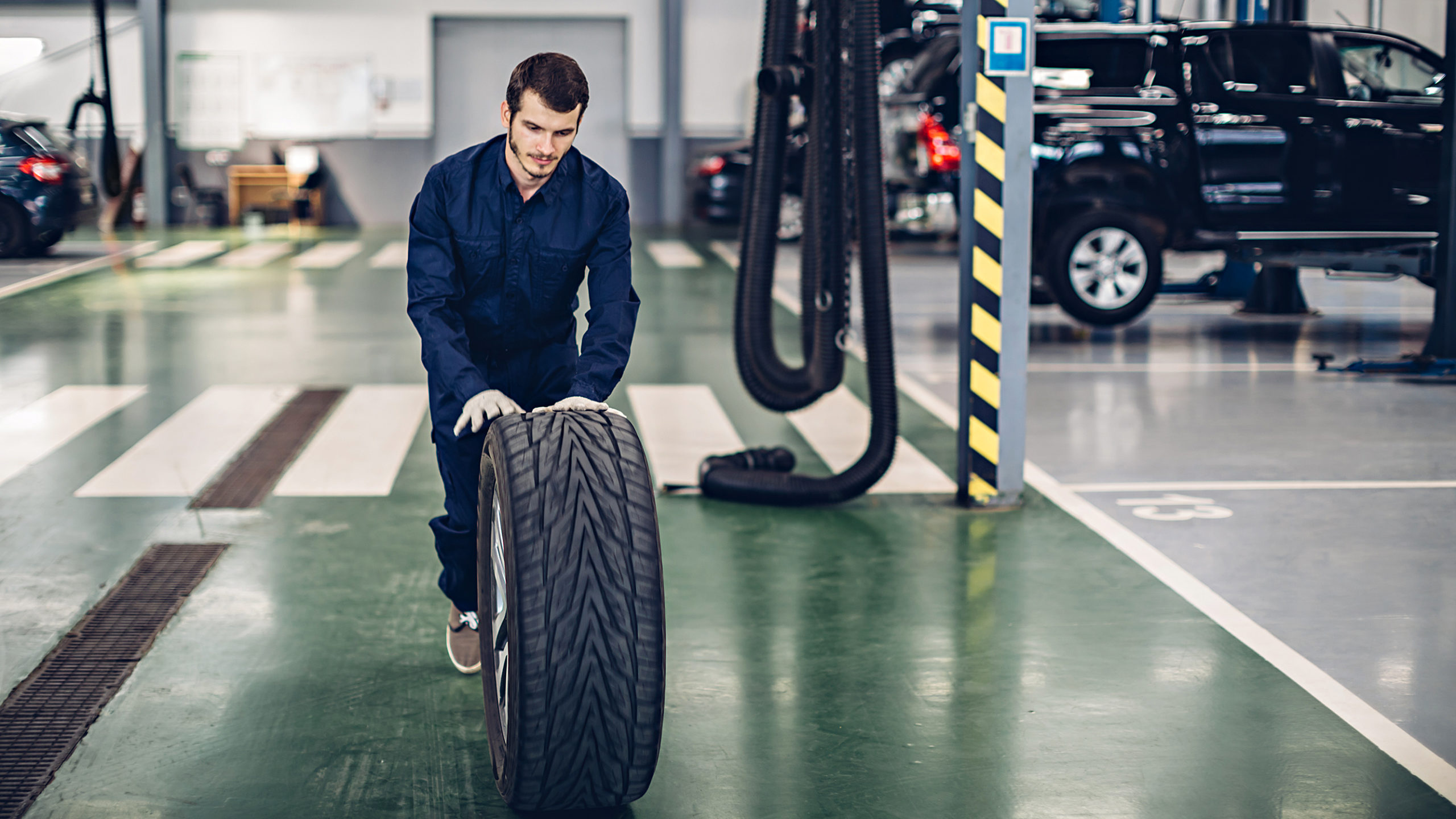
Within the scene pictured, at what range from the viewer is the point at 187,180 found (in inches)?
913

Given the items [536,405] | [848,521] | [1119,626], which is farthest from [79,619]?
[1119,626]

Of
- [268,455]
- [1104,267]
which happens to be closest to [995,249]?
[268,455]

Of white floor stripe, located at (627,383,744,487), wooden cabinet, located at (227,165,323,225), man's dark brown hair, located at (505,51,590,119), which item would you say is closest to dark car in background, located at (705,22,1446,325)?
white floor stripe, located at (627,383,744,487)

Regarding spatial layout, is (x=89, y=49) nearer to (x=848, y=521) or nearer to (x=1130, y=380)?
(x=1130, y=380)

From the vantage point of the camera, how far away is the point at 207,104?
79.3ft

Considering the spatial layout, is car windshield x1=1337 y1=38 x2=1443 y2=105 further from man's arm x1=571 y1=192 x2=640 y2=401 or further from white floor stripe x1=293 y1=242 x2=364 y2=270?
white floor stripe x1=293 y1=242 x2=364 y2=270

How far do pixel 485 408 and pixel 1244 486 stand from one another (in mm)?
4337

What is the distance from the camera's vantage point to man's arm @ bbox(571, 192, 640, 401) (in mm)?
3531

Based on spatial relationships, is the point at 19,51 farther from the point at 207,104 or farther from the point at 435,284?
the point at 435,284

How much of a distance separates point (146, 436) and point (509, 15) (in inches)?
731

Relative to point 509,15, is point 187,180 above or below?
below

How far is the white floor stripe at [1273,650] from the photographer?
367 centimetres

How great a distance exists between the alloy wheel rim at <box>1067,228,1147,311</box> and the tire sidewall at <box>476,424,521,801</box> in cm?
793

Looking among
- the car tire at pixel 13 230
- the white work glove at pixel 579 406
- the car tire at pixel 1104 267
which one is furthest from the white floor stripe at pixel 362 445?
the car tire at pixel 13 230
